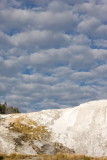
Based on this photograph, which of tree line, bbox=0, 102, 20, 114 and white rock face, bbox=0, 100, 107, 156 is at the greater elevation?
tree line, bbox=0, 102, 20, 114

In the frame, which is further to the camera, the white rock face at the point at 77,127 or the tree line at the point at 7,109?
the tree line at the point at 7,109

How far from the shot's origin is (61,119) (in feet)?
138

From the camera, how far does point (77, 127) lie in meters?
39.3

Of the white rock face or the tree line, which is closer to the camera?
the white rock face

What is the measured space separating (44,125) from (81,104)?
6967 mm

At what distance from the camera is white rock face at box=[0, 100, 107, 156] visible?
35.8 meters

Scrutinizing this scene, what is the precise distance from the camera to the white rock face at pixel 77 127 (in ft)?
117

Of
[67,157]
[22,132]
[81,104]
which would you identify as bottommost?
[67,157]

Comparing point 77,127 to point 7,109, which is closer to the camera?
point 77,127

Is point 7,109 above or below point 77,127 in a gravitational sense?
above

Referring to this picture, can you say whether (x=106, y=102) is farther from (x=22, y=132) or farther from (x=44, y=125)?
(x=22, y=132)

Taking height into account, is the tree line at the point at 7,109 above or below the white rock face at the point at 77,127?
above

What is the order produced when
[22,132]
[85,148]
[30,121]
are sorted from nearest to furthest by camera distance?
1. [85,148]
2. [22,132]
3. [30,121]

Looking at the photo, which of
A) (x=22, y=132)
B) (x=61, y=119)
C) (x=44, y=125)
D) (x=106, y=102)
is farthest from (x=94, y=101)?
(x=22, y=132)
